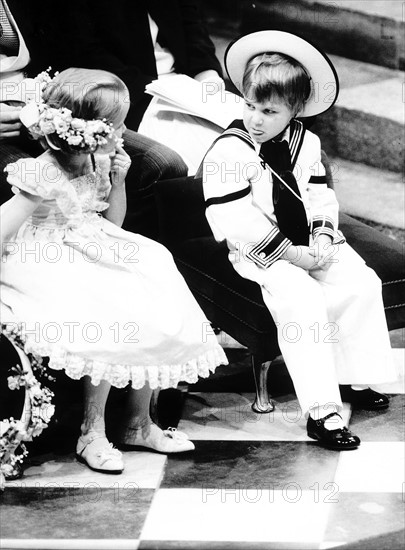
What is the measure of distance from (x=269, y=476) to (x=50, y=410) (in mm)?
728

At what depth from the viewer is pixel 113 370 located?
3711 millimetres

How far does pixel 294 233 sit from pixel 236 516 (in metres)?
1.18

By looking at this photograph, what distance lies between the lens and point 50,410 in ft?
12.4

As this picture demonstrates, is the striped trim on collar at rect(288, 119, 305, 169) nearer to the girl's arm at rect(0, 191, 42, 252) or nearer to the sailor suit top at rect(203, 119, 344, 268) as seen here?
the sailor suit top at rect(203, 119, 344, 268)

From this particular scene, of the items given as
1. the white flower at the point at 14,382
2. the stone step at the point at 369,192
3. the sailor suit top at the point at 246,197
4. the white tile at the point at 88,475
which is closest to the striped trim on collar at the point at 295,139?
the sailor suit top at the point at 246,197

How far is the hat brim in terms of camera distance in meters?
4.20

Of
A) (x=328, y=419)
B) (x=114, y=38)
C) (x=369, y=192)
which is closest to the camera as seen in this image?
(x=328, y=419)

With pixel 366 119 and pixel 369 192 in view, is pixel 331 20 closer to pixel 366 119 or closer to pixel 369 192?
pixel 366 119

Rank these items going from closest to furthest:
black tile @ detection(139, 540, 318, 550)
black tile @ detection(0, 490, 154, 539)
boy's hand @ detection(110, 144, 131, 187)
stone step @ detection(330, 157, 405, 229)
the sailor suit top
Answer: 1. black tile @ detection(139, 540, 318, 550)
2. black tile @ detection(0, 490, 154, 539)
3. boy's hand @ detection(110, 144, 131, 187)
4. the sailor suit top
5. stone step @ detection(330, 157, 405, 229)

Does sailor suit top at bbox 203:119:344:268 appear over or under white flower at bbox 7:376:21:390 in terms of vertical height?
over

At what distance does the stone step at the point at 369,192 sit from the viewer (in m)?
5.88

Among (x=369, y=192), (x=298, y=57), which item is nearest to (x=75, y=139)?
(x=298, y=57)

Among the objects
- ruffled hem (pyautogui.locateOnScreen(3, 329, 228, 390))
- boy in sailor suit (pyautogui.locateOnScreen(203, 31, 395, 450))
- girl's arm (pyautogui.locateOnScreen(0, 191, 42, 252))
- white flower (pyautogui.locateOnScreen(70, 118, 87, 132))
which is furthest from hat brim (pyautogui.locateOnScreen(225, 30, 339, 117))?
ruffled hem (pyautogui.locateOnScreen(3, 329, 228, 390))

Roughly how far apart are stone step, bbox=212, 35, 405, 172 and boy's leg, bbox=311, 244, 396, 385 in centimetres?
184
